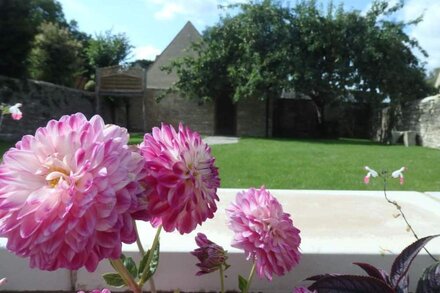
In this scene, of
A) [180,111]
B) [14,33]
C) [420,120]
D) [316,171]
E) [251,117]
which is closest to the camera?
[316,171]

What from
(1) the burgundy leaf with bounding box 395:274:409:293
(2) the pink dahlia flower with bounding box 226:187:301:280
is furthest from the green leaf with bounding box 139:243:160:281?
(1) the burgundy leaf with bounding box 395:274:409:293

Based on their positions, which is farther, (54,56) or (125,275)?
(54,56)

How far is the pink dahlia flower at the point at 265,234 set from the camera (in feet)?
2.08

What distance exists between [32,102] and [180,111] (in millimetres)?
6488

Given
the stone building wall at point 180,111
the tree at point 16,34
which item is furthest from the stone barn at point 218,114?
the tree at point 16,34

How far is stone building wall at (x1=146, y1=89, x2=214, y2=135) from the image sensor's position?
16422 millimetres

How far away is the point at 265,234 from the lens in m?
0.63

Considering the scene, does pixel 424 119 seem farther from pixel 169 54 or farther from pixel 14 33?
pixel 169 54

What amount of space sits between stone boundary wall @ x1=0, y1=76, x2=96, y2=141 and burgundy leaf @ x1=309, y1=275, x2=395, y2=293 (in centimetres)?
959

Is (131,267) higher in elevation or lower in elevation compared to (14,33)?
lower

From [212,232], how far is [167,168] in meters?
0.90

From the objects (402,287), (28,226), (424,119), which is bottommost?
(402,287)

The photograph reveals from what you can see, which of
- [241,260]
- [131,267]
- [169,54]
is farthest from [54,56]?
[131,267]

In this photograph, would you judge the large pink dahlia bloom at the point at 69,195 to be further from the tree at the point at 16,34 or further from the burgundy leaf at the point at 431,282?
the tree at the point at 16,34
